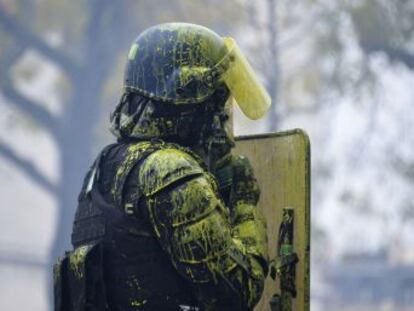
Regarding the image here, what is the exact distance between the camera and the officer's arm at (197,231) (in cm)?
262

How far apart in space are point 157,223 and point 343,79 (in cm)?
1823

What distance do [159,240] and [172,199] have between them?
12 centimetres

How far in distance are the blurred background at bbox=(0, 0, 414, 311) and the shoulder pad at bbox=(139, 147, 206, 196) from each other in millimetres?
14606

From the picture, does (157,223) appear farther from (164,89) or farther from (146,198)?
(164,89)

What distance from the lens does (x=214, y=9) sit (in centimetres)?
2125

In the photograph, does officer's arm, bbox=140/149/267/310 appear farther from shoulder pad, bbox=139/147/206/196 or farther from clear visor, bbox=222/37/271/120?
clear visor, bbox=222/37/271/120

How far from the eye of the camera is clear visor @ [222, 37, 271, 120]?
2.88 m

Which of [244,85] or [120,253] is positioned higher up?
[244,85]

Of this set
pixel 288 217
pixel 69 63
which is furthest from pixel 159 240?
pixel 69 63

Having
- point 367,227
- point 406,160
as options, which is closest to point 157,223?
point 406,160

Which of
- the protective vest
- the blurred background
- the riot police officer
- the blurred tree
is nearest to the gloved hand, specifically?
the riot police officer

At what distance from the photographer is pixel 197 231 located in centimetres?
262

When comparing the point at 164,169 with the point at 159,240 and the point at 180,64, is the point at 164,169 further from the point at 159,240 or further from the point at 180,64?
the point at 180,64

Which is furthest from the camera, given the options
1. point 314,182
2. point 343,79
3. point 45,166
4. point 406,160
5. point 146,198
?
point 45,166
